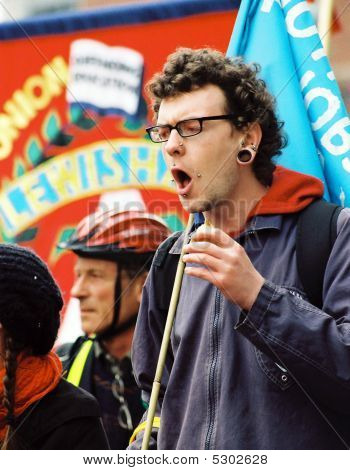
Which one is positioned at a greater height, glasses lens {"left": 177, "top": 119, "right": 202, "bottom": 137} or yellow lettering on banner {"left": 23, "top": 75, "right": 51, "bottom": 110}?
yellow lettering on banner {"left": 23, "top": 75, "right": 51, "bottom": 110}

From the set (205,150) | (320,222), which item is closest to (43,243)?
(205,150)

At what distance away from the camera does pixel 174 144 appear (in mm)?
2758

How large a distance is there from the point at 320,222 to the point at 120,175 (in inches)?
86.7

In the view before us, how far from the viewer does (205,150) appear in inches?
109

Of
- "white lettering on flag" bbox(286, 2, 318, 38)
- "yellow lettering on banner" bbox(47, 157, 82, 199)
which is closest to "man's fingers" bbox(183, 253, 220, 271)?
"white lettering on flag" bbox(286, 2, 318, 38)

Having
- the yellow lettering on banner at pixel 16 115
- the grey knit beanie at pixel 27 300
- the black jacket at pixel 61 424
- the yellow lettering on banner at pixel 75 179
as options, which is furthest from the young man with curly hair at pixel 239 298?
the yellow lettering on banner at pixel 16 115

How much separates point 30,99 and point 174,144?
7.09ft

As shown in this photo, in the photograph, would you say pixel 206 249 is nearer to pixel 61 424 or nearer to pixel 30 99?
pixel 61 424

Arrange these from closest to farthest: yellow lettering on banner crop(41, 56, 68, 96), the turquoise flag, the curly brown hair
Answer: the curly brown hair → the turquoise flag → yellow lettering on banner crop(41, 56, 68, 96)

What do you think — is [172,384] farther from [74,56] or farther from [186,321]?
[74,56]

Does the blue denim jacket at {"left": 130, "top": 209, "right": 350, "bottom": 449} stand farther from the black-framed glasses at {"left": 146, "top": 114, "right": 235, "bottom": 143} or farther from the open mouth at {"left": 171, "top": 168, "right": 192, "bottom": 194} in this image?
the black-framed glasses at {"left": 146, "top": 114, "right": 235, "bottom": 143}

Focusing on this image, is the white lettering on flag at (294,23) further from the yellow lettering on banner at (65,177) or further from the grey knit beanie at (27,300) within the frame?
the yellow lettering on banner at (65,177)

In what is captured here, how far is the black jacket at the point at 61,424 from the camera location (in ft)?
8.71

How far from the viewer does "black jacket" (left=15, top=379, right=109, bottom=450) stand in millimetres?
2654
